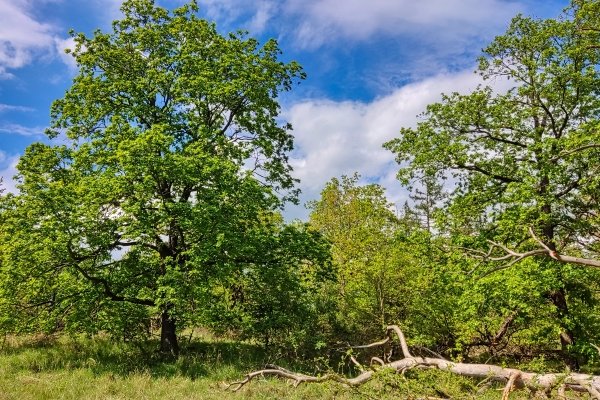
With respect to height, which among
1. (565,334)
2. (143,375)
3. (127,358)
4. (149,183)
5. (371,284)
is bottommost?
(143,375)

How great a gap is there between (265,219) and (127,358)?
303 inches

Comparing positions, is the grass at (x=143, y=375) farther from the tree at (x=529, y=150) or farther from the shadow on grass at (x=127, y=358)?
the tree at (x=529, y=150)

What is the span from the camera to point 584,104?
55.3 ft

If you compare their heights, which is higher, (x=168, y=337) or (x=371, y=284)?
(x=371, y=284)

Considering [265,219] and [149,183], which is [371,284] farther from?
[149,183]

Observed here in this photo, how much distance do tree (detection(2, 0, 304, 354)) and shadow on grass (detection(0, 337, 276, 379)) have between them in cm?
123

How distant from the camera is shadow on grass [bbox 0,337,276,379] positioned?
14047 mm

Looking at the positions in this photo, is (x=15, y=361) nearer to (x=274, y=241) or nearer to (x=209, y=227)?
(x=209, y=227)

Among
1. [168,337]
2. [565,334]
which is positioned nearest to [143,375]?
[168,337]

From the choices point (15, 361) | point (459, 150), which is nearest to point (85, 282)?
point (15, 361)

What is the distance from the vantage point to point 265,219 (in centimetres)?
1903

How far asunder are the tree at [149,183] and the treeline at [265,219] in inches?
3.2

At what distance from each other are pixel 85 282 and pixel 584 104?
66.7 feet

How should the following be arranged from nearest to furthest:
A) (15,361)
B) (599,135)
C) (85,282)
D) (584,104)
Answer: (599,135) < (15,361) < (85,282) < (584,104)
